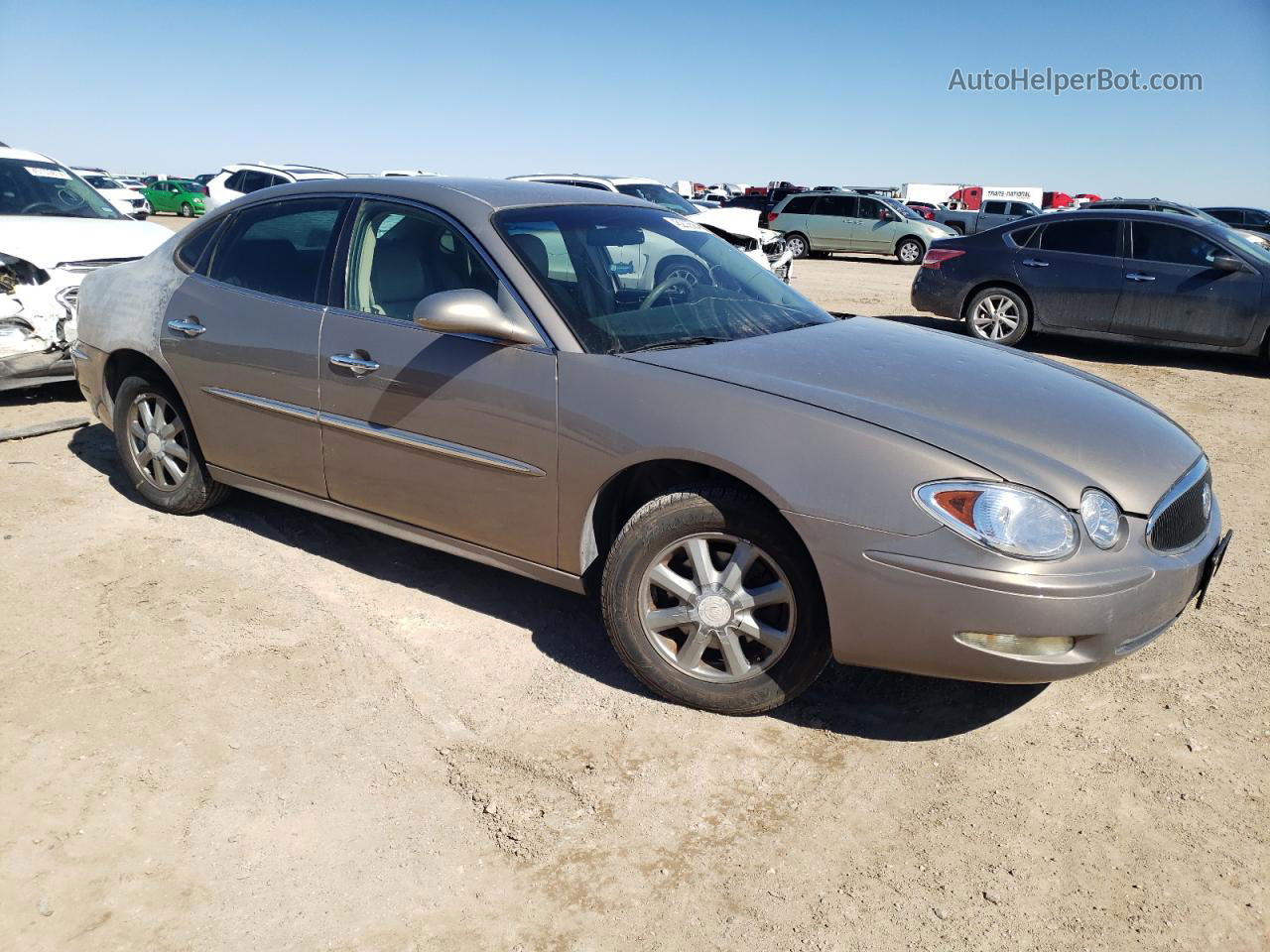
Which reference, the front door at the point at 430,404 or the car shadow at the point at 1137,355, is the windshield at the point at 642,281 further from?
the car shadow at the point at 1137,355

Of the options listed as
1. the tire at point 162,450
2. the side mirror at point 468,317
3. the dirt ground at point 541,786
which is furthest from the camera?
the tire at point 162,450

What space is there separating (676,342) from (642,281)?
438mm

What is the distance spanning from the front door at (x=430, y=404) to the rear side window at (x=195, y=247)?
39.0 inches

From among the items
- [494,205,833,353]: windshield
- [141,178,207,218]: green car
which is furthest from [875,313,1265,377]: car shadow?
[141,178,207,218]: green car

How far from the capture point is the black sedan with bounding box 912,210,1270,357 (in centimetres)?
898

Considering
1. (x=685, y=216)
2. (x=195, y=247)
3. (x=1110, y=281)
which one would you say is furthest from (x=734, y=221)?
(x=195, y=247)

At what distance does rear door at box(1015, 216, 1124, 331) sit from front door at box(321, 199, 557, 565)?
7.76 m

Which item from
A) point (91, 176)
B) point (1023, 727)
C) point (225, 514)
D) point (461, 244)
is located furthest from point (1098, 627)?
point (91, 176)

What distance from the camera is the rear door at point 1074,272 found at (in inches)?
371

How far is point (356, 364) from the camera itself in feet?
11.9

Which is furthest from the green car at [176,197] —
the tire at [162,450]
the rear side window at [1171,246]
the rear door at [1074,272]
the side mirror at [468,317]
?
the side mirror at [468,317]

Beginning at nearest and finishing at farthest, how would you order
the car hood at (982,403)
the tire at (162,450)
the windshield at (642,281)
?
the car hood at (982,403), the windshield at (642,281), the tire at (162,450)

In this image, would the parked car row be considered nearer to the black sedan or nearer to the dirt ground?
the dirt ground

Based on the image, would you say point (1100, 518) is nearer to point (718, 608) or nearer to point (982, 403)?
point (982, 403)
